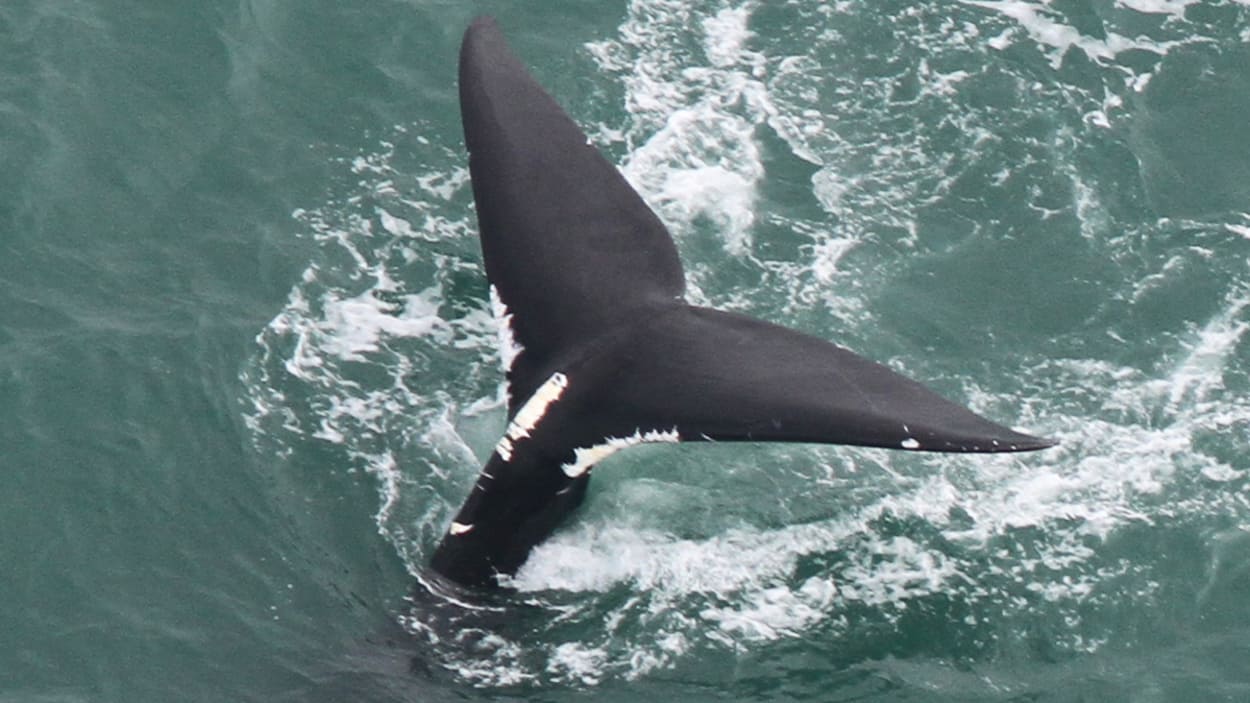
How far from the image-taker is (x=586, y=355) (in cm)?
1232

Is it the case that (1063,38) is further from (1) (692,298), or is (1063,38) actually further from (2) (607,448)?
(2) (607,448)

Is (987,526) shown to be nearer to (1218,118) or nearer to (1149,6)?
(1218,118)

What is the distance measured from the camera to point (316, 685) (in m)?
12.9

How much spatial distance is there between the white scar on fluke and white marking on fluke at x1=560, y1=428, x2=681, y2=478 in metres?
0.37

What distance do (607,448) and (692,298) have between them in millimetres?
3830

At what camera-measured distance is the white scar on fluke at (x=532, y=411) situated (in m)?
12.4

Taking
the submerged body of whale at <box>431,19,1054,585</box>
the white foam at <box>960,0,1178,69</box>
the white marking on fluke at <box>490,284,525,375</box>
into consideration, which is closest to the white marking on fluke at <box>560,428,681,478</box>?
the submerged body of whale at <box>431,19,1054,585</box>

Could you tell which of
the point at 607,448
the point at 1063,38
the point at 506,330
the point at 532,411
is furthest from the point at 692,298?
the point at 1063,38

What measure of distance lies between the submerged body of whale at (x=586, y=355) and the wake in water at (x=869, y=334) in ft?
3.66

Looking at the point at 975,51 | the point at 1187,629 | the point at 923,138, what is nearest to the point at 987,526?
the point at 1187,629

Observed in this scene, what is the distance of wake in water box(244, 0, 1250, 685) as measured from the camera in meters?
13.9

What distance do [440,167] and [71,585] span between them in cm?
564

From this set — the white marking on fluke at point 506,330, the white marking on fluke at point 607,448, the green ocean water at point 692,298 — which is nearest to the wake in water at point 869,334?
the green ocean water at point 692,298

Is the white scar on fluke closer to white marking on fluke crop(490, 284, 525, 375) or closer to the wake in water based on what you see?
white marking on fluke crop(490, 284, 525, 375)
